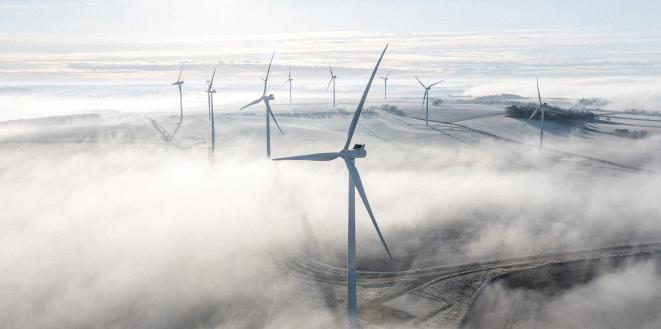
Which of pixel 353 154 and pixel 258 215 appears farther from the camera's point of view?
pixel 258 215

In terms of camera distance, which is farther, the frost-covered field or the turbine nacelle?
the frost-covered field

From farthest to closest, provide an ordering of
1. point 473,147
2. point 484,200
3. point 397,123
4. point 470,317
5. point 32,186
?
1. point 397,123
2. point 473,147
3. point 32,186
4. point 484,200
5. point 470,317

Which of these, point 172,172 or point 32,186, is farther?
point 172,172

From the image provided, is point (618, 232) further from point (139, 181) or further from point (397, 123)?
point (397, 123)

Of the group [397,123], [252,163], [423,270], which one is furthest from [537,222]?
[397,123]

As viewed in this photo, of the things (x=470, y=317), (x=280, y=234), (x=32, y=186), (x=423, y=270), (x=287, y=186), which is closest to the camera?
(x=470, y=317)

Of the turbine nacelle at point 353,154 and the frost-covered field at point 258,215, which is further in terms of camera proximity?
the frost-covered field at point 258,215

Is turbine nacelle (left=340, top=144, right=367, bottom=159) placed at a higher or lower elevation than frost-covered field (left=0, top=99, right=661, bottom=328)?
higher

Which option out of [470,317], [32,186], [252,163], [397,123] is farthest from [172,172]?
[397,123]

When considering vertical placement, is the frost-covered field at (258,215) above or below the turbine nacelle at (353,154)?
below

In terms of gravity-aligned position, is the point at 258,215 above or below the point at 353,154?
below
